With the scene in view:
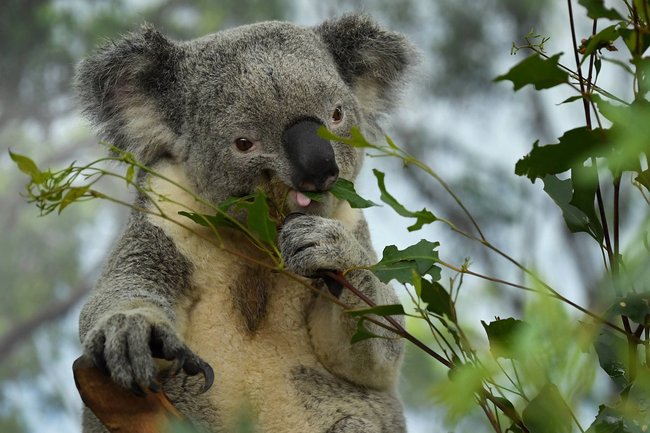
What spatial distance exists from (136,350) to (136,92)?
99cm

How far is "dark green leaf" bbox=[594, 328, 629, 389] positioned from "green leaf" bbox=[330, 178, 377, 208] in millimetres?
484

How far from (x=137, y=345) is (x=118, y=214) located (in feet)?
28.4

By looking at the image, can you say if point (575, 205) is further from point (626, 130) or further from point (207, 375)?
point (207, 375)

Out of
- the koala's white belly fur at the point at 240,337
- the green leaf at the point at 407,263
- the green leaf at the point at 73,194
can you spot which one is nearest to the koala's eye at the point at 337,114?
the koala's white belly fur at the point at 240,337

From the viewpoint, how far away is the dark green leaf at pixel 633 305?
49.8 inches

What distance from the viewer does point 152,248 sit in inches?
96.0

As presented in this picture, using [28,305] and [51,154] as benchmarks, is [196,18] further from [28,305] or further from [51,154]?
[28,305]

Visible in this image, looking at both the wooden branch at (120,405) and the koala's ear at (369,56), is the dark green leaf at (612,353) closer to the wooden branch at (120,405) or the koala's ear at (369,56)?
the wooden branch at (120,405)

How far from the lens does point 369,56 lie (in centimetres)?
279

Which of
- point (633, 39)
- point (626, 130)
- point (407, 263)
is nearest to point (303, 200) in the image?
point (407, 263)

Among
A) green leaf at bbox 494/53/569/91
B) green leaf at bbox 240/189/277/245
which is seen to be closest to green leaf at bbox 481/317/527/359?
green leaf at bbox 494/53/569/91

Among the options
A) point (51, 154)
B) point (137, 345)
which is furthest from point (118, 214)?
point (137, 345)

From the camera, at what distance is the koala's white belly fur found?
2.42 meters

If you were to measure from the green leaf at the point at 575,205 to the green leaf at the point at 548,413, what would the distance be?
1.11ft
